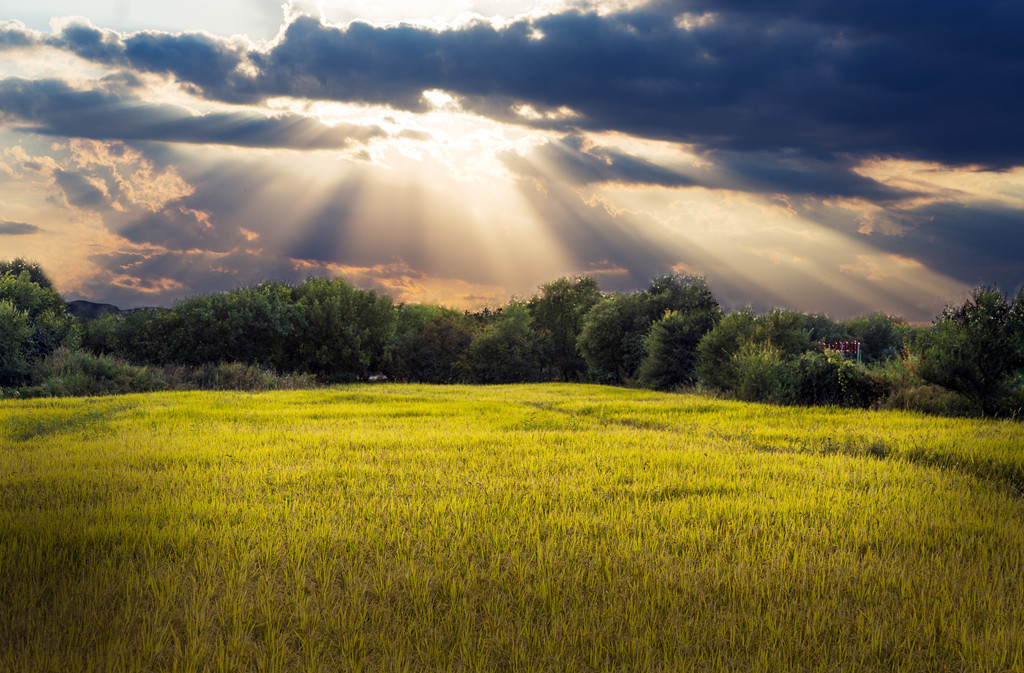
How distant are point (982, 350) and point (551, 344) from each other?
44.6 metres

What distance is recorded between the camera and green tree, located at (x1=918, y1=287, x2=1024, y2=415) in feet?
62.2

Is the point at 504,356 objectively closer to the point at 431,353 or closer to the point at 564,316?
the point at 431,353

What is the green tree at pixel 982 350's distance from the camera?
18953mm

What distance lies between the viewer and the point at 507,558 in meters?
5.95

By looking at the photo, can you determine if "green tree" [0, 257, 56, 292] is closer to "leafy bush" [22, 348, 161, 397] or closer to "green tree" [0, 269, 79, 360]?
"green tree" [0, 269, 79, 360]

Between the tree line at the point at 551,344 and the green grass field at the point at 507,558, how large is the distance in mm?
8824

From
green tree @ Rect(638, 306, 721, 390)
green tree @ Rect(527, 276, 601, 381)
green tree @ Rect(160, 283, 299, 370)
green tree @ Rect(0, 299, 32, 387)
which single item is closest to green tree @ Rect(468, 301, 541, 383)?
green tree @ Rect(527, 276, 601, 381)

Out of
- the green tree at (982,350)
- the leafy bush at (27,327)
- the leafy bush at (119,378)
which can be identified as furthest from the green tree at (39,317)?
the green tree at (982,350)

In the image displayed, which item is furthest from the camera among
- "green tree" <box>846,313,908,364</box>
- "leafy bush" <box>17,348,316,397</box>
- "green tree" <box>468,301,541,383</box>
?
"green tree" <box>846,313,908,364</box>

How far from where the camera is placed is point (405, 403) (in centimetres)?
2316

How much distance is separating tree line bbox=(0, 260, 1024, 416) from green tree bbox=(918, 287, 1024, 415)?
4 cm

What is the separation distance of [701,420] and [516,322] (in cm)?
4011

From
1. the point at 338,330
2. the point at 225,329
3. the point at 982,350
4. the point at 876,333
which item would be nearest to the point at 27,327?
the point at 225,329

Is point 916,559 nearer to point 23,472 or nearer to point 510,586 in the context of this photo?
point 510,586
